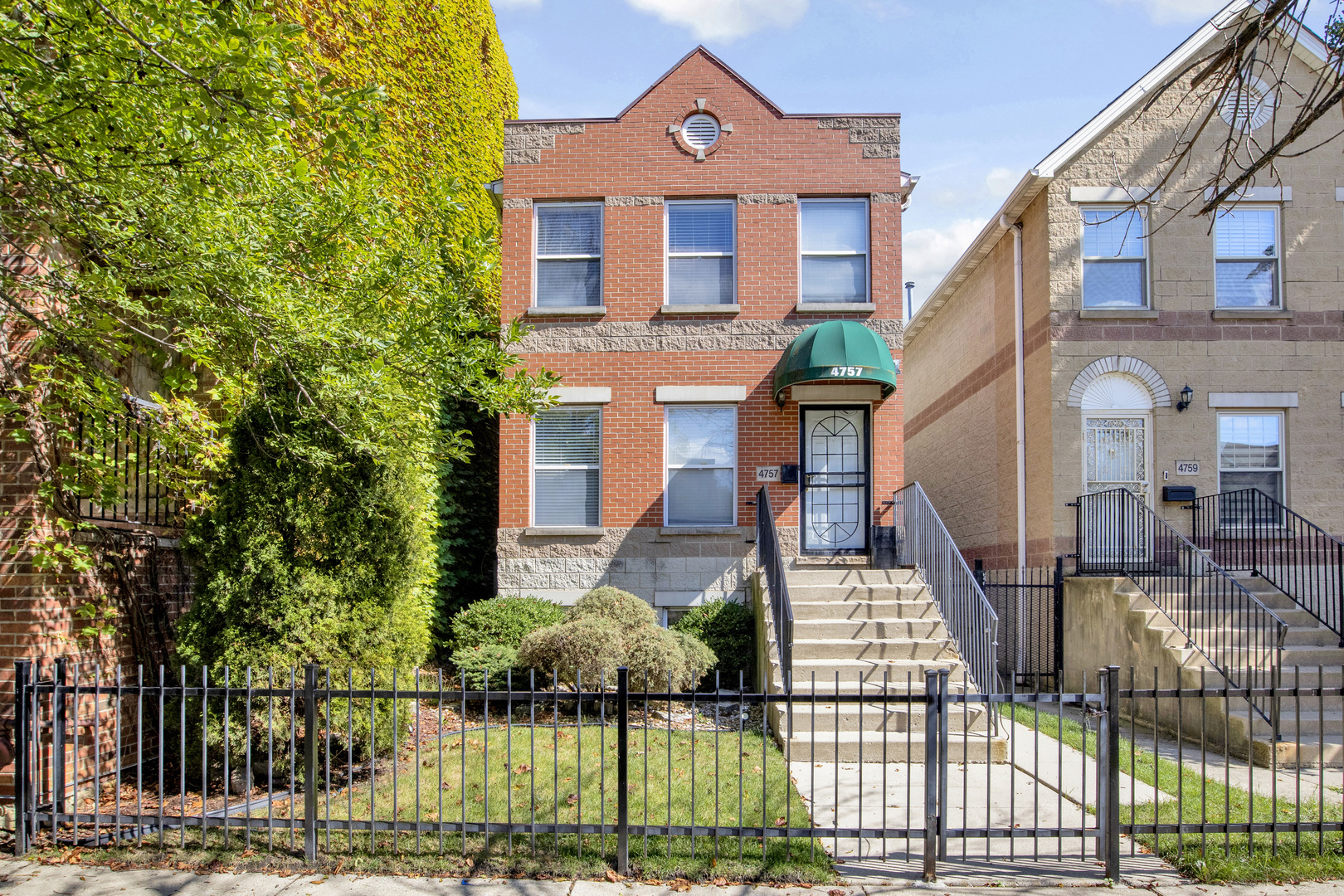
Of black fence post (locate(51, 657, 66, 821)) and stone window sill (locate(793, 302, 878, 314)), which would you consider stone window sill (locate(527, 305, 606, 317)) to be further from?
black fence post (locate(51, 657, 66, 821))

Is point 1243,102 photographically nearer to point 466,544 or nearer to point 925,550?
point 925,550

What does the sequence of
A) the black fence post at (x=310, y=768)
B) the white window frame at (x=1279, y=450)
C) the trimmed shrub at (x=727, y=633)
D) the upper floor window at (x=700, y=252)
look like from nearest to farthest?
the black fence post at (x=310, y=768) < the trimmed shrub at (x=727, y=633) < the white window frame at (x=1279, y=450) < the upper floor window at (x=700, y=252)

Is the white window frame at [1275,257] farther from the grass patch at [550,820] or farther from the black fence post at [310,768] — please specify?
the black fence post at [310,768]

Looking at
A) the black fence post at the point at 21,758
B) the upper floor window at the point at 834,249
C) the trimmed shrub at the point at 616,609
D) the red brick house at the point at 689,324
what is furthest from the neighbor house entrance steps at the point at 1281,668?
the black fence post at the point at 21,758

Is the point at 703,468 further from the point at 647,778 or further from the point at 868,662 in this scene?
the point at 647,778

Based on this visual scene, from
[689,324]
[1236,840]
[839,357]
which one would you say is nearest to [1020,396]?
[839,357]

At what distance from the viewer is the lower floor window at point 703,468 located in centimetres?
1262

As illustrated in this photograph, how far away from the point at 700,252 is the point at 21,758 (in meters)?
9.68

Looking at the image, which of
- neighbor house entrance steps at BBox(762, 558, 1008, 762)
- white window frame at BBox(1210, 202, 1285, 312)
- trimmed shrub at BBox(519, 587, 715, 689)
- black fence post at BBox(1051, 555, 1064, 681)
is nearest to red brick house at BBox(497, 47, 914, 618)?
neighbor house entrance steps at BBox(762, 558, 1008, 762)

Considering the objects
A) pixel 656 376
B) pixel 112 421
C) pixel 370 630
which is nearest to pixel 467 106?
pixel 656 376

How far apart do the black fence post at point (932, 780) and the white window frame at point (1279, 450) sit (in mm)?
9448

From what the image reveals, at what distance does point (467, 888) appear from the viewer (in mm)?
5289

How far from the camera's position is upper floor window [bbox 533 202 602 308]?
42.5ft

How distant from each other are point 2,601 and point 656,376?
7.90m
